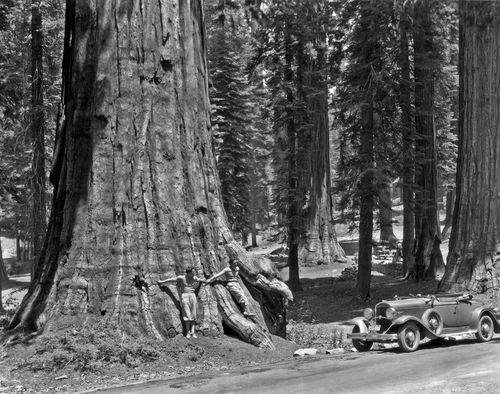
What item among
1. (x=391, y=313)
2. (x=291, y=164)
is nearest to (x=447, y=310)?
(x=391, y=313)

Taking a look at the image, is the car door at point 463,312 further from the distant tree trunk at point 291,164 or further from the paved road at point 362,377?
the distant tree trunk at point 291,164

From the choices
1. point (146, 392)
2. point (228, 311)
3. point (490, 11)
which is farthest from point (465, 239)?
point (146, 392)

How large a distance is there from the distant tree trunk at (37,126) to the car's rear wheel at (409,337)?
12.1 m

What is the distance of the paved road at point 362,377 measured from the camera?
651 centimetres

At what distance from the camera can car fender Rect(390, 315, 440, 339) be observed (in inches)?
340

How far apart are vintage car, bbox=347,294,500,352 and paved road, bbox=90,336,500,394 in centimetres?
36

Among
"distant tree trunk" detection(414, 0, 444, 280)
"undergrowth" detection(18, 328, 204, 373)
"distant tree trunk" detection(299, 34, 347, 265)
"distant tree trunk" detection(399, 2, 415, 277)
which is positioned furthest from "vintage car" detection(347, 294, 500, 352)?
"distant tree trunk" detection(299, 34, 347, 265)

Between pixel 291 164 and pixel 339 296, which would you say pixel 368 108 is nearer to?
pixel 291 164

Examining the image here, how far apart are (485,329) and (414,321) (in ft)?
5.32

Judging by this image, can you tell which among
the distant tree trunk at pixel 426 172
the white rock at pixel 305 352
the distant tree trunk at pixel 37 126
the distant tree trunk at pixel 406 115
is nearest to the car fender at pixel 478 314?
the white rock at pixel 305 352

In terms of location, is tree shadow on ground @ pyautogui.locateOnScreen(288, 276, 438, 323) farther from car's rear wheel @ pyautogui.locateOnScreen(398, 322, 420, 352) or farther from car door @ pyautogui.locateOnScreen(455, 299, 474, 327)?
car's rear wheel @ pyautogui.locateOnScreen(398, 322, 420, 352)

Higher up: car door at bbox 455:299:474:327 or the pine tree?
the pine tree

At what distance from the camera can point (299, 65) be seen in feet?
72.8

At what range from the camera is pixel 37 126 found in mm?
18172
